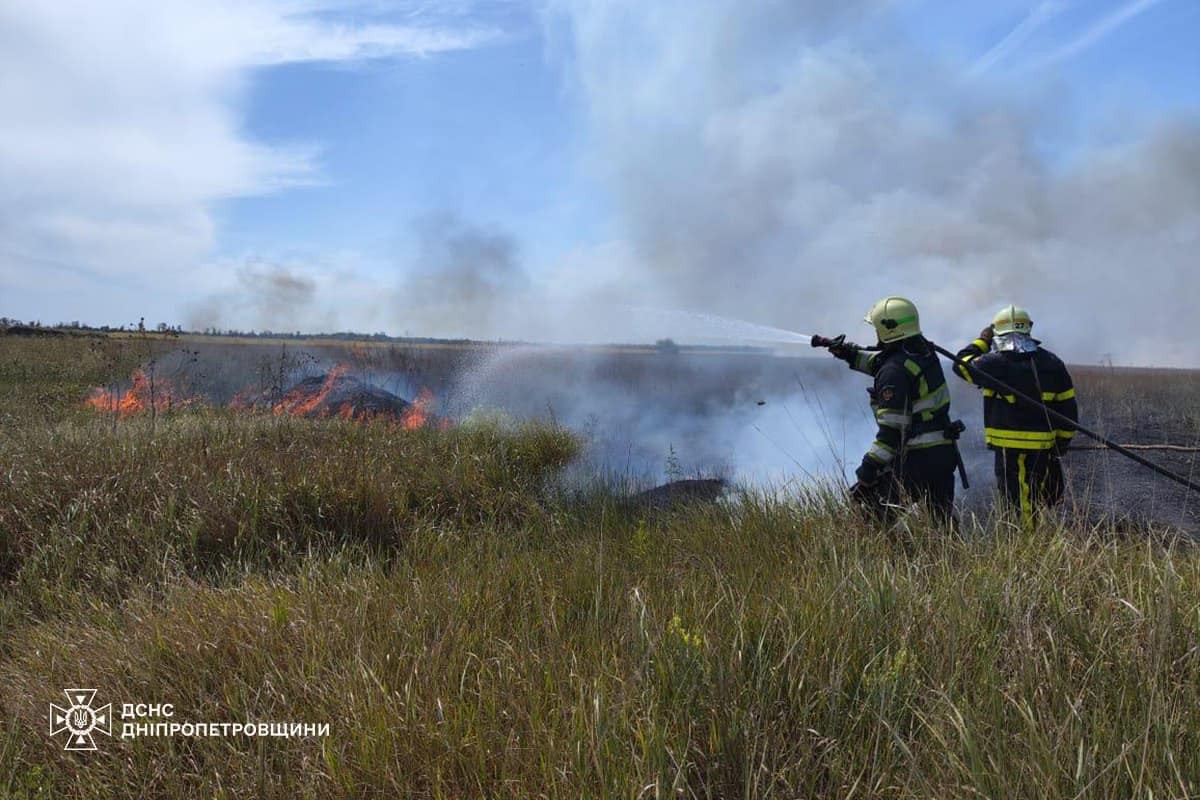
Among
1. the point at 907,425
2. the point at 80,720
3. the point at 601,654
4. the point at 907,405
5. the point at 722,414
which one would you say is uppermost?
the point at 907,405

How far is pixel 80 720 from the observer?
2336 millimetres

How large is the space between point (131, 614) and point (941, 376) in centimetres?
440

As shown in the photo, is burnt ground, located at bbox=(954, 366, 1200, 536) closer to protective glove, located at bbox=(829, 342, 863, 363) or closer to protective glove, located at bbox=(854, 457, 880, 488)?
protective glove, located at bbox=(854, 457, 880, 488)

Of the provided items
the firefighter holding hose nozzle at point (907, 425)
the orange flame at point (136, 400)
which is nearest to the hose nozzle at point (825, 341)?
the firefighter holding hose nozzle at point (907, 425)

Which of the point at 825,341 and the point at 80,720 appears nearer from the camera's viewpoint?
the point at 80,720

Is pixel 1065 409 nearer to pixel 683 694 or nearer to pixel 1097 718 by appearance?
pixel 1097 718

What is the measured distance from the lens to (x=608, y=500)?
574 cm

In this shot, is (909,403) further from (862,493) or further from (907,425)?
(862,493)

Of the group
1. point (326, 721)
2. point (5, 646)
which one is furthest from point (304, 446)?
point (326, 721)

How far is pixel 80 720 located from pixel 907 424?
13.6 feet

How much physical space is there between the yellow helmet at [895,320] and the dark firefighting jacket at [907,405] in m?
0.07

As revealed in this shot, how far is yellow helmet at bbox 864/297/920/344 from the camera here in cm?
438

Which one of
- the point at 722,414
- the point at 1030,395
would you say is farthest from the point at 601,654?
the point at 722,414

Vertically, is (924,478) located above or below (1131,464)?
above
